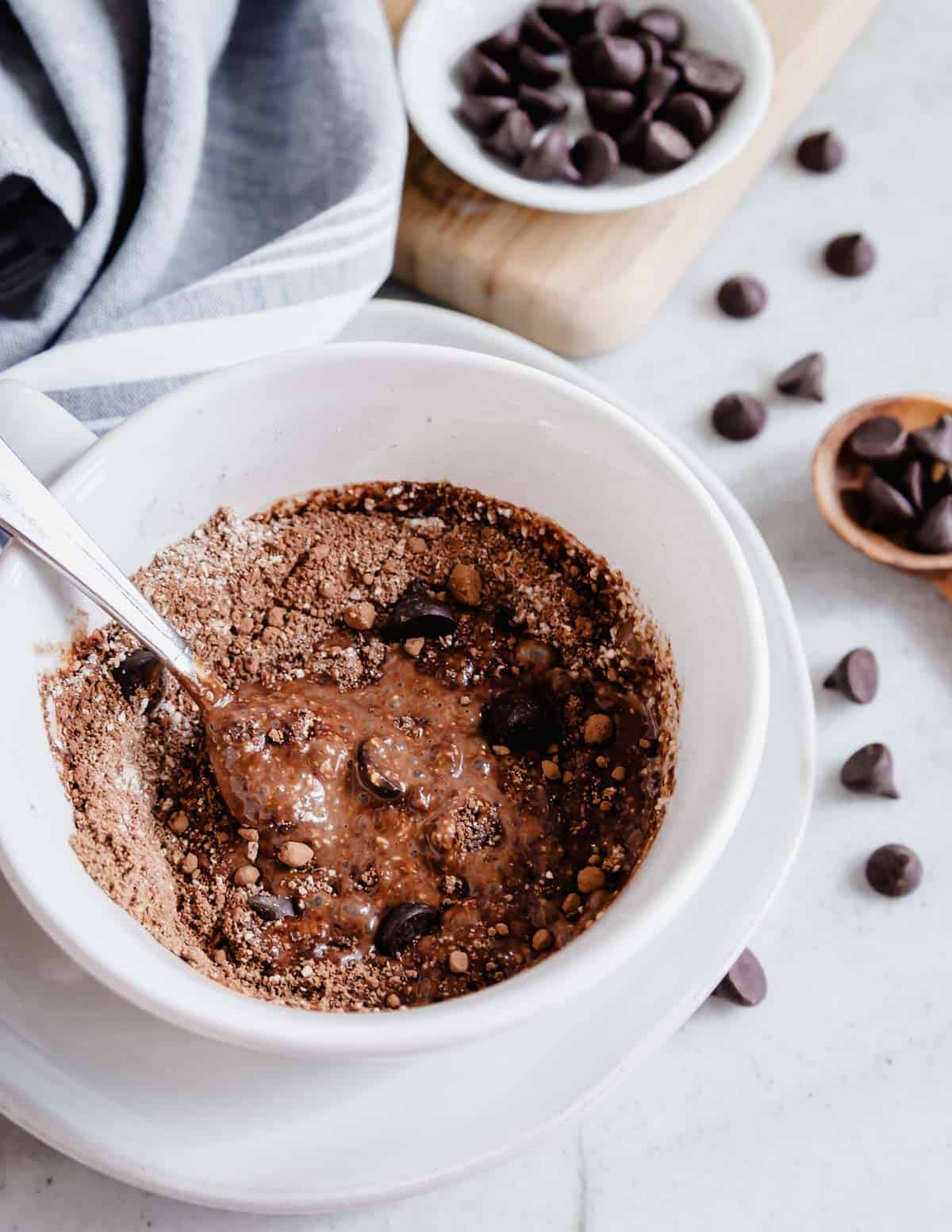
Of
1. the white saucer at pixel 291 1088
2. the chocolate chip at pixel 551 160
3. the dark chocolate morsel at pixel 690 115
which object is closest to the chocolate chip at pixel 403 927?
the white saucer at pixel 291 1088

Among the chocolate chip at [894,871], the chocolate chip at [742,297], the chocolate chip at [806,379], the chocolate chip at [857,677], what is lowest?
the chocolate chip at [894,871]

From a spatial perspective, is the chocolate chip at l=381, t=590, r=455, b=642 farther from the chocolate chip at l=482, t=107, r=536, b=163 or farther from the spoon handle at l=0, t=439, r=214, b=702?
the chocolate chip at l=482, t=107, r=536, b=163

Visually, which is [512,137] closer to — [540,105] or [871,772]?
[540,105]

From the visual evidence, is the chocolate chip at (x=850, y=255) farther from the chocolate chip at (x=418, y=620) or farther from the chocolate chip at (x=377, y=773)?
the chocolate chip at (x=377, y=773)

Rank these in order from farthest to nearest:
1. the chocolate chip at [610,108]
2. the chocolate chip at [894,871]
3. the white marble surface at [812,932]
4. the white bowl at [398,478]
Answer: the chocolate chip at [610,108] < the chocolate chip at [894,871] < the white marble surface at [812,932] < the white bowl at [398,478]

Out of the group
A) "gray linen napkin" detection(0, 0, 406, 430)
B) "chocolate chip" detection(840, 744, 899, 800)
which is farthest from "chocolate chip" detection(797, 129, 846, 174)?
"chocolate chip" detection(840, 744, 899, 800)

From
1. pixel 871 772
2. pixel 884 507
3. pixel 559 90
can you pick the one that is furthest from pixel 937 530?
pixel 559 90
